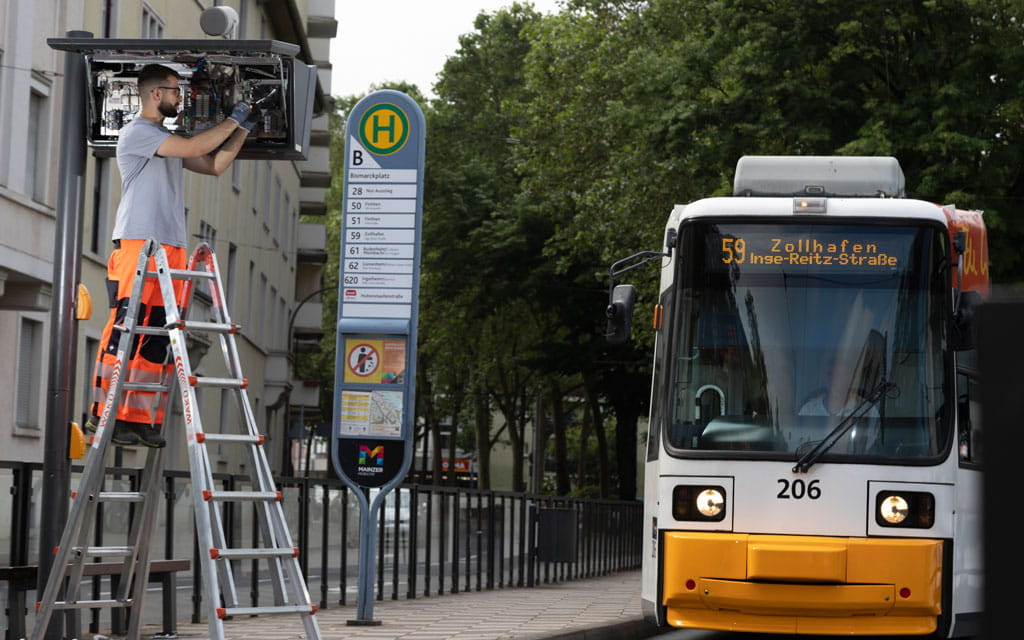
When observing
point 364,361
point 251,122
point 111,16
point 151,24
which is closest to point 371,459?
point 364,361

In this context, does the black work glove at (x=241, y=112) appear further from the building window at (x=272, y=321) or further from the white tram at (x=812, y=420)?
the building window at (x=272, y=321)

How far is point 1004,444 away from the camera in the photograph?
1278 mm

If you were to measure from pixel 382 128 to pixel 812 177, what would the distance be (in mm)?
3805

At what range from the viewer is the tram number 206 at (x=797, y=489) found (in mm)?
10359

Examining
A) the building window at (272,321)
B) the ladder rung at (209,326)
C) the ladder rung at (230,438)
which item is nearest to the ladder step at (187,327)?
the ladder rung at (209,326)

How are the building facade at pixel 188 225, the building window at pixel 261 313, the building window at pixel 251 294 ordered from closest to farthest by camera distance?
the building facade at pixel 188 225
the building window at pixel 251 294
the building window at pixel 261 313

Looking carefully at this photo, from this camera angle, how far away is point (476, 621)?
13.2 meters

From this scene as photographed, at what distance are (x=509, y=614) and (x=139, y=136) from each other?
25.7 feet

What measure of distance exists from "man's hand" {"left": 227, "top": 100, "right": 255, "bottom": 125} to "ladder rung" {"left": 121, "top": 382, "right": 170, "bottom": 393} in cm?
156

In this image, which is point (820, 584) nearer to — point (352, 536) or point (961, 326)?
point (961, 326)

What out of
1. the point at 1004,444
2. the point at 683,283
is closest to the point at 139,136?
the point at 683,283

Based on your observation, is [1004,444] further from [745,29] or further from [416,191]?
[745,29]

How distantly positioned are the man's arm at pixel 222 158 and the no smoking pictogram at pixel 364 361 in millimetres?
5104

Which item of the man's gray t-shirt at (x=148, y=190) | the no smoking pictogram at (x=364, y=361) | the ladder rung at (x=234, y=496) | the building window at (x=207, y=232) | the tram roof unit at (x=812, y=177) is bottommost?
the ladder rung at (x=234, y=496)
